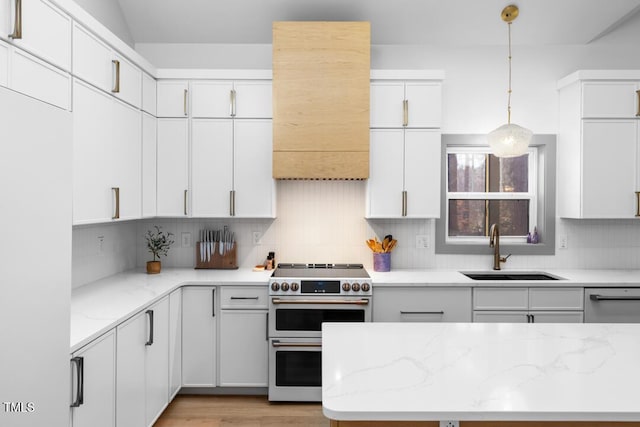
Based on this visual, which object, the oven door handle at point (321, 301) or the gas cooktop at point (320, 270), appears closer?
the oven door handle at point (321, 301)

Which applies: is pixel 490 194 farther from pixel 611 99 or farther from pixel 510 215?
pixel 611 99

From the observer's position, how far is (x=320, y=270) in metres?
3.40

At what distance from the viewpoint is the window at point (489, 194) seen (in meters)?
3.77

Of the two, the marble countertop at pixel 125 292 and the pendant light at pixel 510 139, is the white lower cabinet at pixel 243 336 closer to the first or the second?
the marble countertop at pixel 125 292

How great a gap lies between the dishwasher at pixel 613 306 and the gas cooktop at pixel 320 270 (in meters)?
1.59

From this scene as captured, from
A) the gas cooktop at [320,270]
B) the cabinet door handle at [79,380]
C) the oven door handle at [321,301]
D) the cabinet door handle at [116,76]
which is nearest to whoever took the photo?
the cabinet door handle at [79,380]

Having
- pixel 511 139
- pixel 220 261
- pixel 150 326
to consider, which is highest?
pixel 511 139

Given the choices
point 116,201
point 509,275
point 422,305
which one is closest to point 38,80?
point 116,201

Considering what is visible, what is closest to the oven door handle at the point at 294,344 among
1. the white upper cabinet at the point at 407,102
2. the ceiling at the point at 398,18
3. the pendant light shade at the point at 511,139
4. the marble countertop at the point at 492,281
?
the marble countertop at the point at 492,281

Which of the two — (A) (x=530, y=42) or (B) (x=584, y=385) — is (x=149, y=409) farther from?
(A) (x=530, y=42)

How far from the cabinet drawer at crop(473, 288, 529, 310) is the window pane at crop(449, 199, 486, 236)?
2.63 feet

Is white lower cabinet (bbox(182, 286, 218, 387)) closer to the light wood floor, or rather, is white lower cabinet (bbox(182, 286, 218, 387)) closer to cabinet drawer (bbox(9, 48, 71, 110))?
the light wood floor

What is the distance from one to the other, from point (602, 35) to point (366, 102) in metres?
2.14

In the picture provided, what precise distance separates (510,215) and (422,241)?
832 mm
